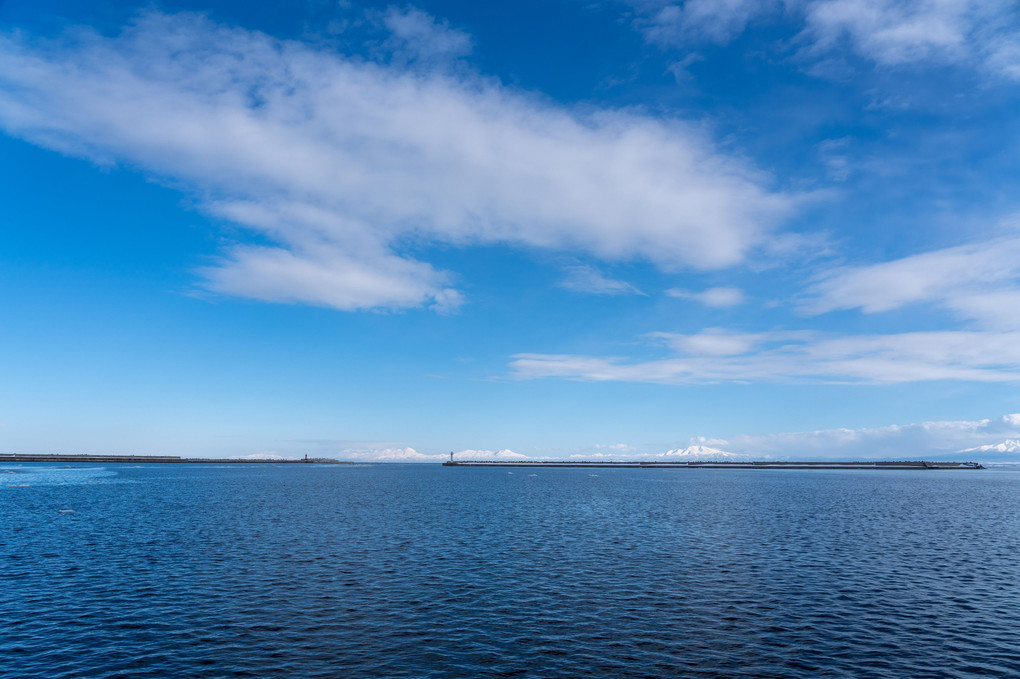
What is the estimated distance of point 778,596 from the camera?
37312 millimetres

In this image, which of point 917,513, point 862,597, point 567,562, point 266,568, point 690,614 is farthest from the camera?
point 917,513

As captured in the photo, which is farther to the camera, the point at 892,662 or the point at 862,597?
the point at 862,597

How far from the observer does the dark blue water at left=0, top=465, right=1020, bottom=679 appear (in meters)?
26.4

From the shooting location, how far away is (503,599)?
3631 cm

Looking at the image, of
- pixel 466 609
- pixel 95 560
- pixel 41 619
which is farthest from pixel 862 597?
A: pixel 95 560

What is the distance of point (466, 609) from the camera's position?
34.2 meters

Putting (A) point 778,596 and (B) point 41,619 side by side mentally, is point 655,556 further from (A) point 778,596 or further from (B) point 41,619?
(B) point 41,619

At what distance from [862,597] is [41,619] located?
168 feet

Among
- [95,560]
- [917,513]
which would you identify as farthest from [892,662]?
[917,513]

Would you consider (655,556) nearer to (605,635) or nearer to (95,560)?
(605,635)

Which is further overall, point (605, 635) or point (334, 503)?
point (334, 503)

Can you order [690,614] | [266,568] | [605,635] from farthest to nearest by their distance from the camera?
[266,568], [690,614], [605,635]

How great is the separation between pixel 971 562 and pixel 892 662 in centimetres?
3187

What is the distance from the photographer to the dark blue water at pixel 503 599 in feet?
86.6
